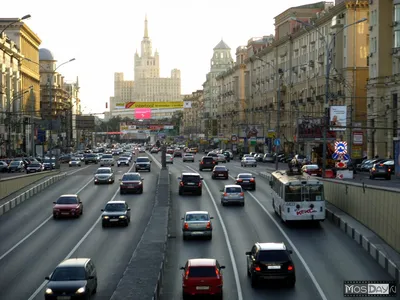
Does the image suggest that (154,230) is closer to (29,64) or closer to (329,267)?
(329,267)

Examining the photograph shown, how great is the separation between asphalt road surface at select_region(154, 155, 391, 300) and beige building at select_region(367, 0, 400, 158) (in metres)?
32.0

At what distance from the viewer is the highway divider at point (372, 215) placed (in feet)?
89.0

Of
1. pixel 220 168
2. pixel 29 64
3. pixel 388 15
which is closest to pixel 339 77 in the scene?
pixel 388 15

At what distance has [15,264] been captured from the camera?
90.5 feet

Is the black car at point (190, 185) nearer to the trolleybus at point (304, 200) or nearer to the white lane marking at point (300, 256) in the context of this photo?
the white lane marking at point (300, 256)

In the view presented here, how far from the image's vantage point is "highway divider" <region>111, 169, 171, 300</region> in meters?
19.3

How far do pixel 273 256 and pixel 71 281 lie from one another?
642 centimetres

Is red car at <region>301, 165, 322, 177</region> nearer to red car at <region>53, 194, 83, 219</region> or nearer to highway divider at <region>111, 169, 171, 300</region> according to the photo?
red car at <region>53, 194, 83, 219</region>

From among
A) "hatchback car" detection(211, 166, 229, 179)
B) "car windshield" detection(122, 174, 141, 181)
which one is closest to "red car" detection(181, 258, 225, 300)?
"car windshield" detection(122, 174, 141, 181)

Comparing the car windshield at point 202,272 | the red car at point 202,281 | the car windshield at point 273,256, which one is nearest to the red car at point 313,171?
the car windshield at point 273,256

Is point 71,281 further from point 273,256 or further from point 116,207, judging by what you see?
point 116,207

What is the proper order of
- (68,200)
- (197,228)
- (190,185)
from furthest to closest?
1. (190,185)
2. (68,200)
3. (197,228)

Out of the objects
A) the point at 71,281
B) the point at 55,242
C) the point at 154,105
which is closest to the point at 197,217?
the point at 55,242

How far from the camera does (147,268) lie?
75.0 feet
